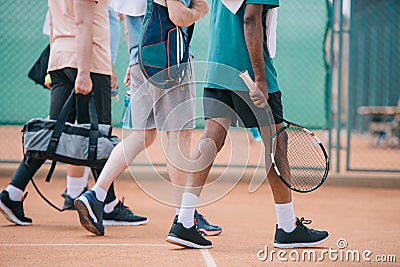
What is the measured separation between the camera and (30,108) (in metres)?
9.10

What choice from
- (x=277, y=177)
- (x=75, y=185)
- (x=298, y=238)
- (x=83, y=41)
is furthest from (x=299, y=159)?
(x=75, y=185)

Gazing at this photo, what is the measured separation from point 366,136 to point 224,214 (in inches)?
549

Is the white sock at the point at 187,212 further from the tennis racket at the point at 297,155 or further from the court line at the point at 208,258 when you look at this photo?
the tennis racket at the point at 297,155

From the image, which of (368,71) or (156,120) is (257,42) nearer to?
(156,120)

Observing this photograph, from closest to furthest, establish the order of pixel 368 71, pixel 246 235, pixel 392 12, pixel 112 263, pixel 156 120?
pixel 112 263 < pixel 156 120 < pixel 246 235 < pixel 392 12 < pixel 368 71

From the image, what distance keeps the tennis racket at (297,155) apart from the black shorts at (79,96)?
1.54m

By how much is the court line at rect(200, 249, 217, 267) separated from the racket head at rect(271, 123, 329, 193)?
23.0 inches

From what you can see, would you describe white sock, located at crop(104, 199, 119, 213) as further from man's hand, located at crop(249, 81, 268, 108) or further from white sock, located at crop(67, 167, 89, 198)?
man's hand, located at crop(249, 81, 268, 108)

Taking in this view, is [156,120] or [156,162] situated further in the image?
[156,162]

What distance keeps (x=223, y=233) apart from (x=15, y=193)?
1.45m

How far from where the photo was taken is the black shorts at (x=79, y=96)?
18.6 ft

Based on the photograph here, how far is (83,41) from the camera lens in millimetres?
5480

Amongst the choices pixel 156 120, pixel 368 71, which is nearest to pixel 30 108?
pixel 156 120

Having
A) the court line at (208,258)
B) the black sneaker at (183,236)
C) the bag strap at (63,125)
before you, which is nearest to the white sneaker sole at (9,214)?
the bag strap at (63,125)
